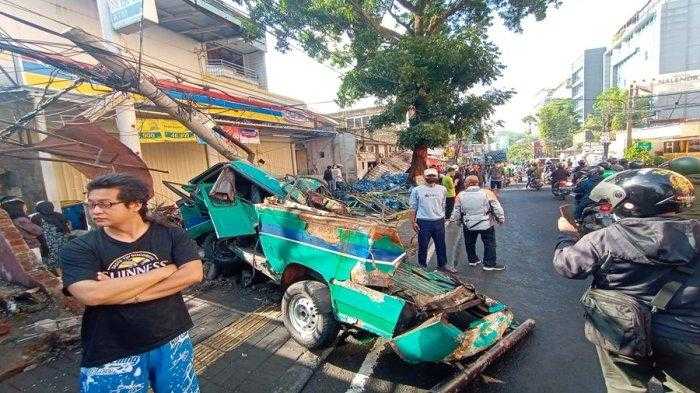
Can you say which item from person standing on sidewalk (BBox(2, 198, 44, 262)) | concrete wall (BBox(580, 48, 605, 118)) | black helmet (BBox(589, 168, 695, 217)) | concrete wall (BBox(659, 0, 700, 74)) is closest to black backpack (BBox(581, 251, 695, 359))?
black helmet (BBox(589, 168, 695, 217))

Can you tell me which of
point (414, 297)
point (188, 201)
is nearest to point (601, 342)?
point (414, 297)

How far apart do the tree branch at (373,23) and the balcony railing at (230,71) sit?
6.49 metres

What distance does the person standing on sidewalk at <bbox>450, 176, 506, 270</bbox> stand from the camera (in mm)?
5973

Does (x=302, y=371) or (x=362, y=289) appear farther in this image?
(x=302, y=371)

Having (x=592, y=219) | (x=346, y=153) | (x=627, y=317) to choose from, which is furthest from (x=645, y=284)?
(x=346, y=153)

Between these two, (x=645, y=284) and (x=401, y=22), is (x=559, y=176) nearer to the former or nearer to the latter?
(x=401, y=22)

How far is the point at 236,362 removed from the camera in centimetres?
356

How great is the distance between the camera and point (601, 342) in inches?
80.1

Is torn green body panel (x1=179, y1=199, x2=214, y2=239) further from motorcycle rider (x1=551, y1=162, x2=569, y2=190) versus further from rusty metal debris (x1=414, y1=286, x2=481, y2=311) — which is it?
motorcycle rider (x1=551, y1=162, x2=569, y2=190)

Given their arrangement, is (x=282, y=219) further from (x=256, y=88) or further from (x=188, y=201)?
(x=256, y=88)

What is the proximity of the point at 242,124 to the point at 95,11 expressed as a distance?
543 centimetres

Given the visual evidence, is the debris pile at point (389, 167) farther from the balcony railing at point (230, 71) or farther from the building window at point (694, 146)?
the building window at point (694, 146)

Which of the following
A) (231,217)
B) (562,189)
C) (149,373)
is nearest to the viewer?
(149,373)

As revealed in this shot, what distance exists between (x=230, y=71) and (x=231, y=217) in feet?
43.7
